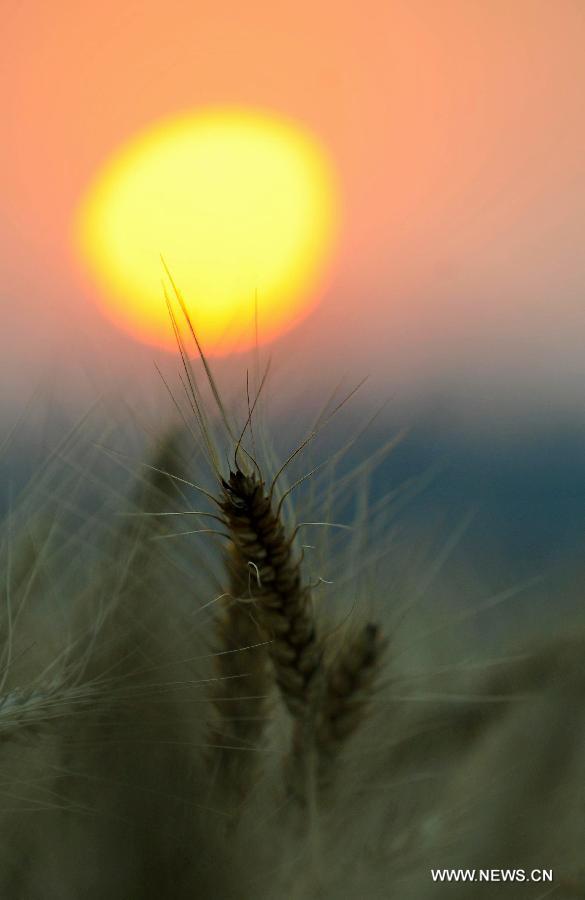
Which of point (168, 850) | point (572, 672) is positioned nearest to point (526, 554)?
point (572, 672)

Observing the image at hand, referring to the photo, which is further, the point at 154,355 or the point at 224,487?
the point at 154,355

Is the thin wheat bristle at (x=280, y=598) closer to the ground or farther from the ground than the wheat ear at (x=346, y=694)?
farther from the ground

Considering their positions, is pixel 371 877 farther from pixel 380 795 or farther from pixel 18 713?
pixel 18 713

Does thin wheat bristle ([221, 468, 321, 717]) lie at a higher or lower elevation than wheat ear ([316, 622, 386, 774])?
higher

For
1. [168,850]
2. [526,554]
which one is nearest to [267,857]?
[168,850]

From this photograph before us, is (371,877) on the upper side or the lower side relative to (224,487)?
lower
